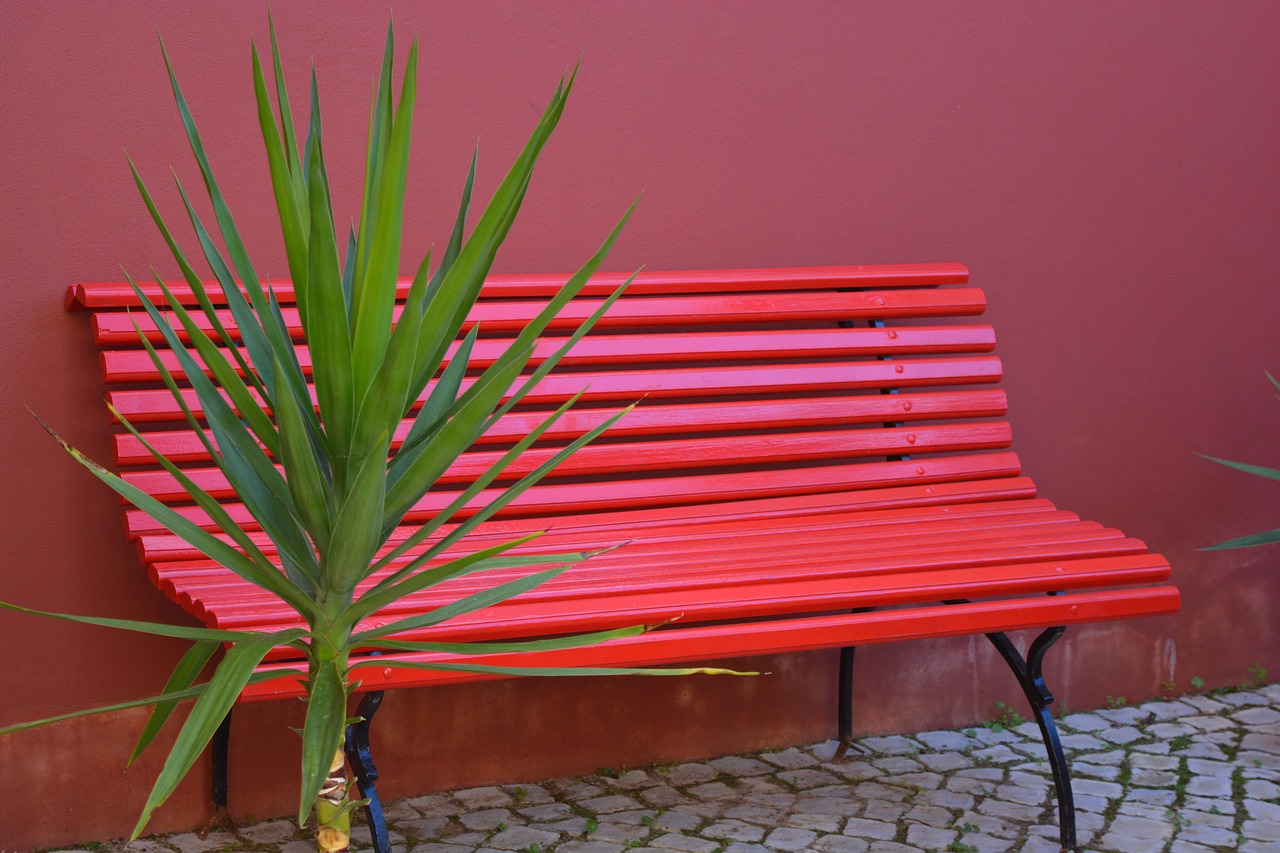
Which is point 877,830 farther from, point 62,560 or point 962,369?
point 62,560

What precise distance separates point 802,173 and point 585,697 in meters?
1.55

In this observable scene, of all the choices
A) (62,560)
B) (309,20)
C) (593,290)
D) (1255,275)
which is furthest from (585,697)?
(1255,275)

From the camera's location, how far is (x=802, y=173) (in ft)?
11.8

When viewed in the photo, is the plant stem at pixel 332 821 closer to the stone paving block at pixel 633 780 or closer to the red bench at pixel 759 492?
the red bench at pixel 759 492

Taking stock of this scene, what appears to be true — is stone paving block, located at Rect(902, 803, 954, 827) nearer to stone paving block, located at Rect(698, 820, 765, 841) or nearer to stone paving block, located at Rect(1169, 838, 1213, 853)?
stone paving block, located at Rect(698, 820, 765, 841)

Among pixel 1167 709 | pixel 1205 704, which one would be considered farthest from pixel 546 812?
pixel 1205 704

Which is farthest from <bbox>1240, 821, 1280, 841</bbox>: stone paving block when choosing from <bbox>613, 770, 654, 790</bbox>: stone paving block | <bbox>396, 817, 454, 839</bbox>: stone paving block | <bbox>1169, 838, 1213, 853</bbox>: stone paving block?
<bbox>396, 817, 454, 839</bbox>: stone paving block

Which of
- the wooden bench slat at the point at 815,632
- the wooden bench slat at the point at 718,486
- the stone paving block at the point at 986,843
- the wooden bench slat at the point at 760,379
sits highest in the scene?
the wooden bench slat at the point at 760,379

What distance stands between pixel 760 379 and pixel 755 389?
1.2 inches

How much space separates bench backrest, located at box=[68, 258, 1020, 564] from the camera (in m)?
3.11

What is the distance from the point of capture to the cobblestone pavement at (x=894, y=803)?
294 centimetres

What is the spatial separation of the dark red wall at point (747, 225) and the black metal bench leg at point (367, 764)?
81cm

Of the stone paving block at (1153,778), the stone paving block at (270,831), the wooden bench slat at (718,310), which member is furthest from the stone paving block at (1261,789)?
the stone paving block at (270,831)

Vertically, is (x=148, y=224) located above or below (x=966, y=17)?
below
